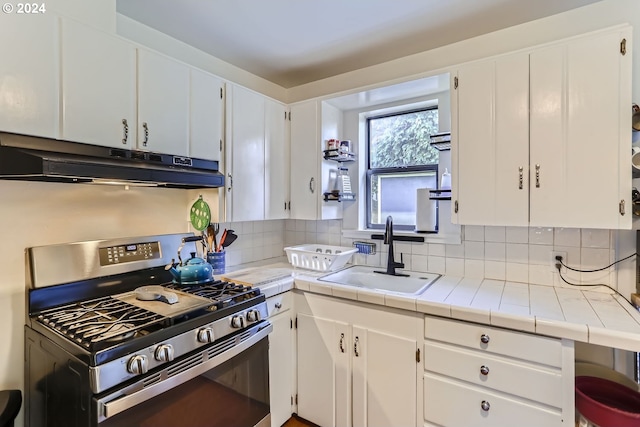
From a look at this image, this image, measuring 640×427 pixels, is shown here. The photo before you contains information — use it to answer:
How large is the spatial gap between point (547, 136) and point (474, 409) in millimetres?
1338

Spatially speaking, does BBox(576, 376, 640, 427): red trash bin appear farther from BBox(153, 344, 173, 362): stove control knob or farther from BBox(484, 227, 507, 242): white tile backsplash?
BBox(153, 344, 173, 362): stove control knob

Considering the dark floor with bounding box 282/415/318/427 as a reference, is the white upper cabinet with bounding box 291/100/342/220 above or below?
above

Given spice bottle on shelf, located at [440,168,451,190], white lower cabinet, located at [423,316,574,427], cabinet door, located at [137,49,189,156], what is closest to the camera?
white lower cabinet, located at [423,316,574,427]

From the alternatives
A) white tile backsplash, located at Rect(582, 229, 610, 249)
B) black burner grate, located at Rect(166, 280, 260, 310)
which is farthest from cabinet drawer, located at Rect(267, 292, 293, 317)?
white tile backsplash, located at Rect(582, 229, 610, 249)

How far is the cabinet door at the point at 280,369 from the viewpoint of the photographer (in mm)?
1833

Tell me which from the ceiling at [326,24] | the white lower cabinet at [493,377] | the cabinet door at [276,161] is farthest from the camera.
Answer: the cabinet door at [276,161]

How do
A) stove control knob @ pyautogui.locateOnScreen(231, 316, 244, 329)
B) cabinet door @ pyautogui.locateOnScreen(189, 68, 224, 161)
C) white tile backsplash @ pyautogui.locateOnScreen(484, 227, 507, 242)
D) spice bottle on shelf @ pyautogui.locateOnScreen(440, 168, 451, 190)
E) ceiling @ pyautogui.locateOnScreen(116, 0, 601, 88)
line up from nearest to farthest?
1. stove control knob @ pyautogui.locateOnScreen(231, 316, 244, 329)
2. ceiling @ pyautogui.locateOnScreen(116, 0, 601, 88)
3. cabinet door @ pyautogui.locateOnScreen(189, 68, 224, 161)
4. white tile backsplash @ pyautogui.locateOnScreen(484, 227, 507, 242)
5. spice bottle on shelf @ pyautogui.locateOnScreen(440, 168, 451, 190)

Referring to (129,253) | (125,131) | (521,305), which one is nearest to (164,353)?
(129,253)

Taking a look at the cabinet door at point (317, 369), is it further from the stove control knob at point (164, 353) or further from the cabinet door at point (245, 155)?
the stove control knob at point (164, 353)

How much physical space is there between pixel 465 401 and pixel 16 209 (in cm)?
218

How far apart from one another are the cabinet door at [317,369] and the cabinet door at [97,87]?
1.40 metres

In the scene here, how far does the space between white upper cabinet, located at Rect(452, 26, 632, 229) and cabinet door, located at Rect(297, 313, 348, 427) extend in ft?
3.36

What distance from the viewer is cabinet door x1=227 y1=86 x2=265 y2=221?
1.99 meters

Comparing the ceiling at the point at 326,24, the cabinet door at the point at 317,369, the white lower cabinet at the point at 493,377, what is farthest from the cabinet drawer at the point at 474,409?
the ceiling at the point at 326,24
